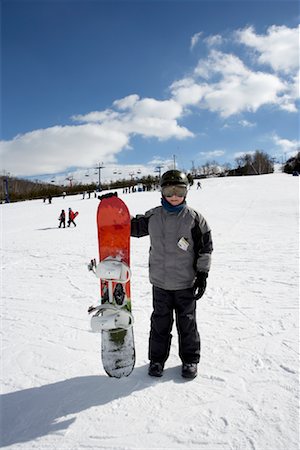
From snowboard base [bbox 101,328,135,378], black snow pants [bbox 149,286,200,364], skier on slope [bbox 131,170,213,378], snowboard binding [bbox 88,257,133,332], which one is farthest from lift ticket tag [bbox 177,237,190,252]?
snowboard base [bbox 101,328,135,378]

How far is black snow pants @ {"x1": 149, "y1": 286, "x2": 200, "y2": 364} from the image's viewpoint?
103 inches

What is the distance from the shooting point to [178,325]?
2.68m

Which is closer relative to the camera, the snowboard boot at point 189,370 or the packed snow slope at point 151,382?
the packed snow slope at point 151,382

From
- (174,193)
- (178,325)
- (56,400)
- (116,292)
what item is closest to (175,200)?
(174,193)

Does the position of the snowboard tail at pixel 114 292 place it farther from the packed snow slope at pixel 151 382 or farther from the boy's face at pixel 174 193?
the boy's face at pixel 174 193

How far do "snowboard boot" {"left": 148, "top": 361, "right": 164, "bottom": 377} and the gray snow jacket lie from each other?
0.67 metres

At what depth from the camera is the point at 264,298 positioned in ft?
15.1

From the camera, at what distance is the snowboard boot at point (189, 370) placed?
100 inches

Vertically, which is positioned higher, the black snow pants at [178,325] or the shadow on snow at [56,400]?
the black snow pants at [178,325]

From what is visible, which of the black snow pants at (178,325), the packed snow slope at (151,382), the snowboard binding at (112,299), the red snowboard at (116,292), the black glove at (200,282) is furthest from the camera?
the black snow pants at (178,325)

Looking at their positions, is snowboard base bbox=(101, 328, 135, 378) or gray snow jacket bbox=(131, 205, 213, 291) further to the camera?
gray snow jacket bbox=(131, 205, 213, 291)

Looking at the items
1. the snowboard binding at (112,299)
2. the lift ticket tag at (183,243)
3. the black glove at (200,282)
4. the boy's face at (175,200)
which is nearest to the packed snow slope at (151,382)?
the snowboard binding at (112,299)

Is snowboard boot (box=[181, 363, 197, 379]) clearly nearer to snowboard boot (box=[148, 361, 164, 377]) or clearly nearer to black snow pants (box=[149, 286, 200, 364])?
black snow pants (box=[149, 286, 200, 364])

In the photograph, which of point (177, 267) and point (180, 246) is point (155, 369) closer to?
point (177, 267)
